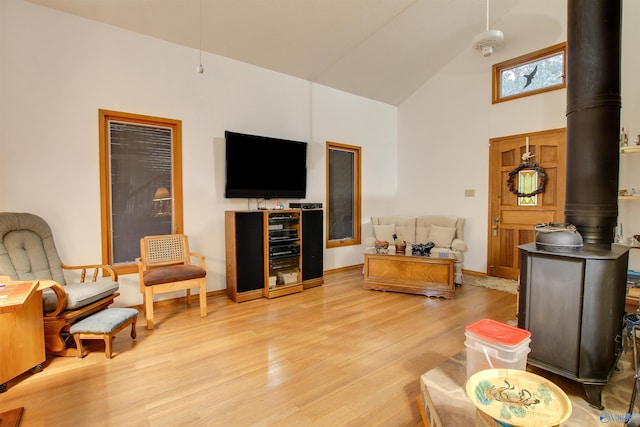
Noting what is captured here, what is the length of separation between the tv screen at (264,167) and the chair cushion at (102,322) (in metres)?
1.83

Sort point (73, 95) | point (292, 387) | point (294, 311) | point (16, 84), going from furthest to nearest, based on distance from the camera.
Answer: point (294, 311), point (73, 95), point (16, 84), point (292, 387)

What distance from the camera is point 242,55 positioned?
417cm

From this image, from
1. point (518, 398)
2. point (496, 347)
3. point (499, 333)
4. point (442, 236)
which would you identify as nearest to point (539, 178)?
point (442, 236)

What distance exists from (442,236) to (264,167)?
302 centimetres

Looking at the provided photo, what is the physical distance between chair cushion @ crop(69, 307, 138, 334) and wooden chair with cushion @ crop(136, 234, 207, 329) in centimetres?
36

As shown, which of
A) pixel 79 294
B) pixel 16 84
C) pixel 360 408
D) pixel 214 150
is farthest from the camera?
pixel 214 150

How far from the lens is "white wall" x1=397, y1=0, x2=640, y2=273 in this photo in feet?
14.0

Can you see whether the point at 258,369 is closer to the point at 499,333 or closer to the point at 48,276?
the point at 499,333

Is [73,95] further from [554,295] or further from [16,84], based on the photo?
[554,295]

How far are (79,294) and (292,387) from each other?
198cm

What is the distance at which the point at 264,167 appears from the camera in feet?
14.1

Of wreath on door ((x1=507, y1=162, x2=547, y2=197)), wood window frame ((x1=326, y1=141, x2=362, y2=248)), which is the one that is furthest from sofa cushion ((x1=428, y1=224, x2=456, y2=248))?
wood window frame ((x1=326, y1=141, x2=362, y2=248))

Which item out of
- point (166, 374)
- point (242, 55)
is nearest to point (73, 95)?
point (242, 55)

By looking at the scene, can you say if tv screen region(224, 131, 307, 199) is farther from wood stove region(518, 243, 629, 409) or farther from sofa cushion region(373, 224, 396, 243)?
wood stove region(518, 243, 629, 409)
